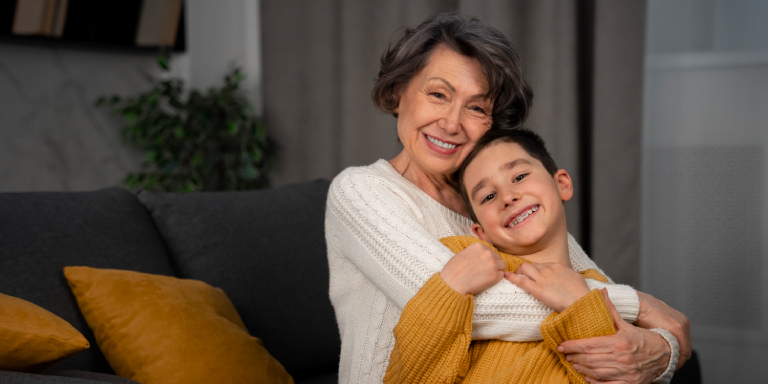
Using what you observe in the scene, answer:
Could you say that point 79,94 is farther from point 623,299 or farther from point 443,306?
point 623,299

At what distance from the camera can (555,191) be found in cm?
120

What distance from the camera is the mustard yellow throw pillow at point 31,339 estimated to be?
0.98 m

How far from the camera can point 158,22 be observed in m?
3.06

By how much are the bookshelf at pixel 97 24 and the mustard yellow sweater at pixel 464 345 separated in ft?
7.93

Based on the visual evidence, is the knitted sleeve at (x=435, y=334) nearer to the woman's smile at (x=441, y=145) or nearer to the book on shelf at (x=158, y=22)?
the woman's smile at (x=441, y=145)

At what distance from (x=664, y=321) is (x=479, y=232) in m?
0.41

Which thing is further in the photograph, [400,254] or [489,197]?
[489,197]

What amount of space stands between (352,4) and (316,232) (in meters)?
1.49

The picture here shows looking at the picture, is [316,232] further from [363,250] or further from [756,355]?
[756,355]

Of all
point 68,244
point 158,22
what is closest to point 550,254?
point 68,244

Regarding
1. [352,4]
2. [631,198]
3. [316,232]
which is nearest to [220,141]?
[352,4]

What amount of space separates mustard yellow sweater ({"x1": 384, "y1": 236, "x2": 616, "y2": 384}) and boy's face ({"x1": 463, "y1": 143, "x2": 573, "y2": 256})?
0.68 ft

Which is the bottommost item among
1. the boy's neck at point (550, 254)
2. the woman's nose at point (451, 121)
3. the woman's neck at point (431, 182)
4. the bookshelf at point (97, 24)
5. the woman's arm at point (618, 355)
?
the woman's arm at point (618, 355)

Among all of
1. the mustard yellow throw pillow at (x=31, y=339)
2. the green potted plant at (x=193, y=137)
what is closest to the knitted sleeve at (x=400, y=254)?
the mustard yellow throw pillow at (x=31, y=339)
